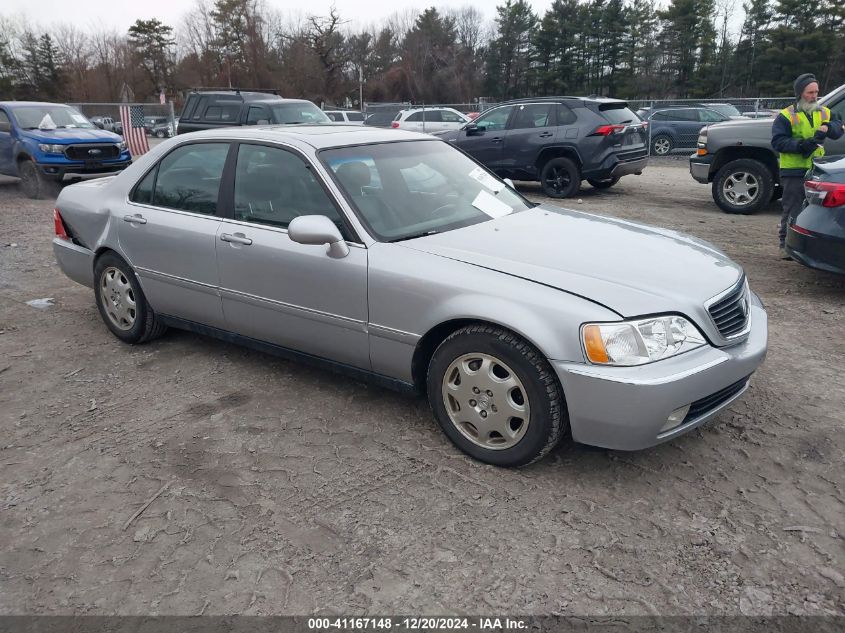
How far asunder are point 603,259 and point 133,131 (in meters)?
19.4

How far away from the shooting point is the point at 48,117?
13320 millimetres

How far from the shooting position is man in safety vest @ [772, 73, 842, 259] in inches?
259

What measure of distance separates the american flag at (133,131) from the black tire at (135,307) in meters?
16.1

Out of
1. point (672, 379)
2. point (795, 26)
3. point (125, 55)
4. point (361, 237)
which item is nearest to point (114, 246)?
point (361, 237)

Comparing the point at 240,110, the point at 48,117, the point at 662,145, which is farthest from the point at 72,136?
the point at 662,145

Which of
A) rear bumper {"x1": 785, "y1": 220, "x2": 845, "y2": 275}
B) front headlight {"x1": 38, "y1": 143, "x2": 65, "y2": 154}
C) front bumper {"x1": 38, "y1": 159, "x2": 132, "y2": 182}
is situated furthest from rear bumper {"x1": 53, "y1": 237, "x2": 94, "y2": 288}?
front headlight {"x1": 38, "y1": 143, "x2": 65, "y2": 154}

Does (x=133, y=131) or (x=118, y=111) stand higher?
(x=118, y=111)

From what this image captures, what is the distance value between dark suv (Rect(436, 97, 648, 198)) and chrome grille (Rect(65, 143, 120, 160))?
7.31 meters

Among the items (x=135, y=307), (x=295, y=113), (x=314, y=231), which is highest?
(x=295, y=113)

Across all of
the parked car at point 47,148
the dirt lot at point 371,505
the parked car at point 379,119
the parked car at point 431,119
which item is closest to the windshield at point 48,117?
the parked car at point 47,148

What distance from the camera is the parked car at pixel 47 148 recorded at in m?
12.6

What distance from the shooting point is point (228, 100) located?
538 inches

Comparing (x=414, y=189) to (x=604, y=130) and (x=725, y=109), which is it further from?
(x=725, y=109)

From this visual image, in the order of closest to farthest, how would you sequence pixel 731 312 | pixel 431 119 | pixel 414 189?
pixel 731 312 < pixel 414 189 < pixel 431 119
